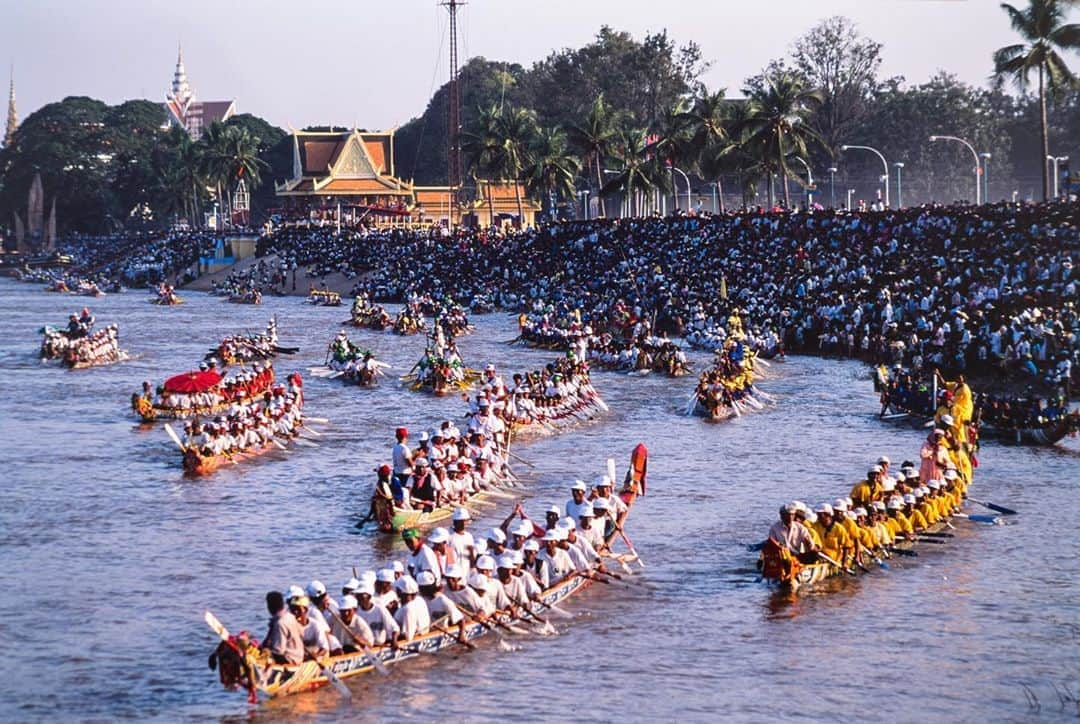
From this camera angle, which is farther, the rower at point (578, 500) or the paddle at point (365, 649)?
the rower at point (578, 500)

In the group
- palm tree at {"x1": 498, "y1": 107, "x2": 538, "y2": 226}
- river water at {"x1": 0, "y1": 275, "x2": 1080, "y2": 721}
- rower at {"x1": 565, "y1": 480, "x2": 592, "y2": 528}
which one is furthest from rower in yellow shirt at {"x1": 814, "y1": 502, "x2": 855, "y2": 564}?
palm tree at {"x1": 498, "y1": 107, "x2": 538, "y2": 226}

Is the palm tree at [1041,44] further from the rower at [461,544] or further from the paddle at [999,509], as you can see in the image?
the rower at [461,544]

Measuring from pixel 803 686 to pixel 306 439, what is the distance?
24.8 meters

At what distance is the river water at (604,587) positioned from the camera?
21.7m

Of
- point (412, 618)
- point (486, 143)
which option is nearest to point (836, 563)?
point (412, 618)

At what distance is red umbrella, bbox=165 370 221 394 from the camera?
48.1 metres

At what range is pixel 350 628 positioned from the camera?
69.1 feet

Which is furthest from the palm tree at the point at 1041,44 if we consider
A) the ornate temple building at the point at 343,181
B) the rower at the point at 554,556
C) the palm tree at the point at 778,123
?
the ornate temple building at the point at 343,181

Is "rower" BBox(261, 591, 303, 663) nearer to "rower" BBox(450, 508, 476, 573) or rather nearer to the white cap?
the white cap

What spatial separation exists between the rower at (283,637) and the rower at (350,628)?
84 cm

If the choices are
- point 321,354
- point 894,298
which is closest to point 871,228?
point 894,298

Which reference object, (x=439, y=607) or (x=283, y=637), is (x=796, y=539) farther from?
(x=283, y=637)

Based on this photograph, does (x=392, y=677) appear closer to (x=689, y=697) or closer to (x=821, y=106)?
(x=689, y=697)

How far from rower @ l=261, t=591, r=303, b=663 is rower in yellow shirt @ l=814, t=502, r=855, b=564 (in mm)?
10408
